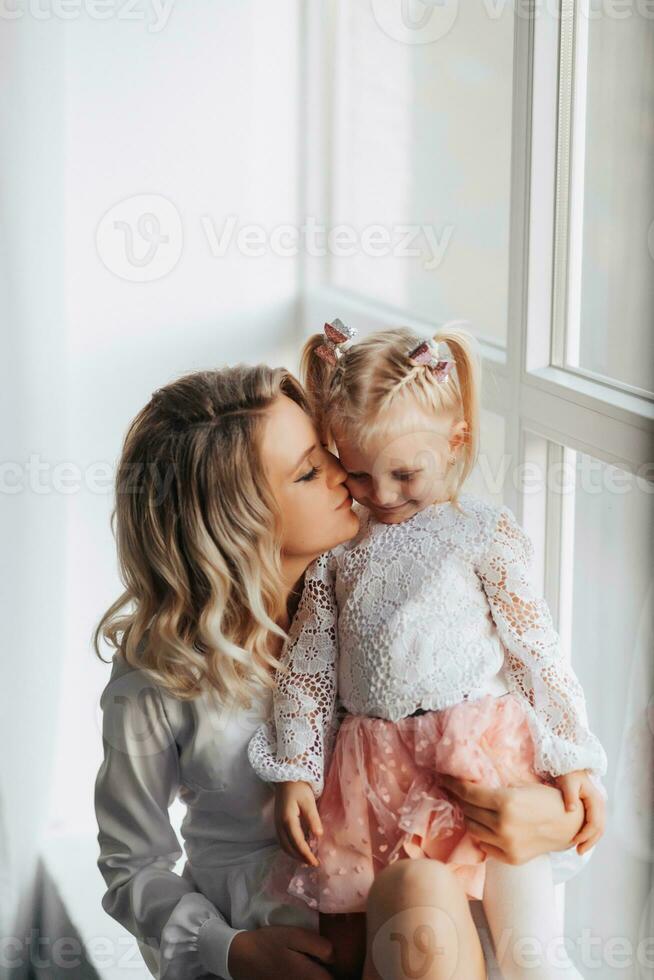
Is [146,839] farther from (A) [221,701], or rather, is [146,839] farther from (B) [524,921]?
(B) [524,921]

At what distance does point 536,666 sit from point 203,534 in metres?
0.23

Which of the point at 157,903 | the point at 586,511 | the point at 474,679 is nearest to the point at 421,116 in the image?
the point at 586,511

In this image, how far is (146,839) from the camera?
0.83 meters

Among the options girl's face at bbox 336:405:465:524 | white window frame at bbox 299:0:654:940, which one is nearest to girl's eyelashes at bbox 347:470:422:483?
girl's face at bbox 336:405:465:524

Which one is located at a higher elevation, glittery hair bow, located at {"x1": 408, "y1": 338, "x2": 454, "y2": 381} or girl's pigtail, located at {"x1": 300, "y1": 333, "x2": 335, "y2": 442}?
glittery hair bow, located at {"x1": 408, "y1": 338, "x2": 454, "y2": 381}

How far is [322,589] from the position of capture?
0.80 metres

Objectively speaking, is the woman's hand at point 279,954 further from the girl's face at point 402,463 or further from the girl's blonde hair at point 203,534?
the girl's face at point 402,463

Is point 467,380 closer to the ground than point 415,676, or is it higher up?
higher up

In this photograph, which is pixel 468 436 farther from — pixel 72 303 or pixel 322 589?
pixel 72 303

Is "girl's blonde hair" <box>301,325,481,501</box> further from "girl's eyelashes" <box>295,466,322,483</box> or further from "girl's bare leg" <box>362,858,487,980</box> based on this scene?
"girl's bare leg" <box>362,858,487,980</box>

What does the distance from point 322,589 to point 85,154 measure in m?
0.37

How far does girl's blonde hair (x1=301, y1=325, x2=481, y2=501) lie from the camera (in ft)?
2.46

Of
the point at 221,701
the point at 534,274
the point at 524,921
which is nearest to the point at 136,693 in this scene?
the point at 221,701

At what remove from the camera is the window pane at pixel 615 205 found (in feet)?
2.72
